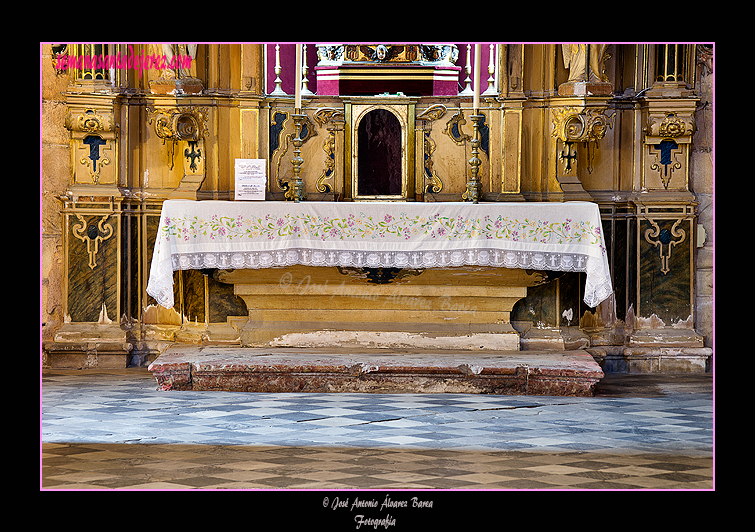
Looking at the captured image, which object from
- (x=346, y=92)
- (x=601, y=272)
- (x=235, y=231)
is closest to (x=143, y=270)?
(x=235, y=231)

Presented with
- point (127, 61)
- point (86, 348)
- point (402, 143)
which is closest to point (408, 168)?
point (402, 143)

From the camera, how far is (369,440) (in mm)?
4625

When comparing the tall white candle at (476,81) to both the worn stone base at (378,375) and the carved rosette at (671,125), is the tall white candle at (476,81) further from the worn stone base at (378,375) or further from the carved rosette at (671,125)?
the worn stone base at (378,375)

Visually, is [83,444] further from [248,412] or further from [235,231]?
[235,231]

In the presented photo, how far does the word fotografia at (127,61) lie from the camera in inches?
278

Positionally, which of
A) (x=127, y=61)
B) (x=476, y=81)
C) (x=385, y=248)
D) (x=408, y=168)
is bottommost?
(x=385, y=248)

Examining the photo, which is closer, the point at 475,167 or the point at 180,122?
the point at 475,167

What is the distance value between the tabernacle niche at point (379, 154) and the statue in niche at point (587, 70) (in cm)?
134

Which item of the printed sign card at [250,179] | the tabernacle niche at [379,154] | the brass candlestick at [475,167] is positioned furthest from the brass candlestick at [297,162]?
the brass candlestick at [475,167]

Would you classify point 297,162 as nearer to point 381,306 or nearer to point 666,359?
point 381,306

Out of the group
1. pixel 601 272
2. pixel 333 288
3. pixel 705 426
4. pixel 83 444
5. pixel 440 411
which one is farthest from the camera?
pixel 333 288

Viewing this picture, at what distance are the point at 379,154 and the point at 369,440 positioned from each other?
126 inches

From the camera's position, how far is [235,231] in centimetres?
654

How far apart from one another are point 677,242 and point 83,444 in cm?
462
